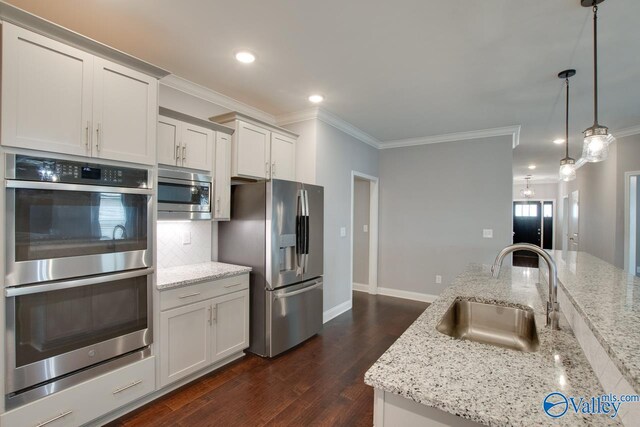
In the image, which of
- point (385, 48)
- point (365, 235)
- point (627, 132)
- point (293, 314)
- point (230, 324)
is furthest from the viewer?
point (365, 235)

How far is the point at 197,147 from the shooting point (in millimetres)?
2732

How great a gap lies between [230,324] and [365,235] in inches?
126

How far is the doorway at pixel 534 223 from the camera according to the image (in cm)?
1038

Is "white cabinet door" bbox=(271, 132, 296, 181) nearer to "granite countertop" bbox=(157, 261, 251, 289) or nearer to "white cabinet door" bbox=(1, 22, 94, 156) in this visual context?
"granite countertop" bbox=(157, 261, 251, 289)

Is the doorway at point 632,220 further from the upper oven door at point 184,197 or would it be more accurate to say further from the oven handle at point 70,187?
the oven handle at point 70,187

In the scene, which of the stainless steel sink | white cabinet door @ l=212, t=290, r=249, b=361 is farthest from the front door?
white cabinet door @ l=212, t=290, r=249, b=361

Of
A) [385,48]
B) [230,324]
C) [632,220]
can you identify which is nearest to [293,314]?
[230,324]

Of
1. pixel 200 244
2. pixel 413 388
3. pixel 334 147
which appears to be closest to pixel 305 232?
pixel 200 244

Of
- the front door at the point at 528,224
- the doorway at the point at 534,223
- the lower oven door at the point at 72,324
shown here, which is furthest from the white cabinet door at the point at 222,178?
the front door at the point at 528,224

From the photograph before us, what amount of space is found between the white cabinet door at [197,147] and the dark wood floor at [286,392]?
186 cm

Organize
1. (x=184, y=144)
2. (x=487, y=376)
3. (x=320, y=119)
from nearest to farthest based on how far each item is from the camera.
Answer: (x=487, y=376) → (x=184, y=144) → (x=320, y=119)

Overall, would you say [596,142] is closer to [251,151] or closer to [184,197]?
[251,151]

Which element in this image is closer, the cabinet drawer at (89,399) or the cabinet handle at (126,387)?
the cabinet drawer at (89,399)

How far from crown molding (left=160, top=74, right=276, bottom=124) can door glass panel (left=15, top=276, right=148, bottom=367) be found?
6.03ft
